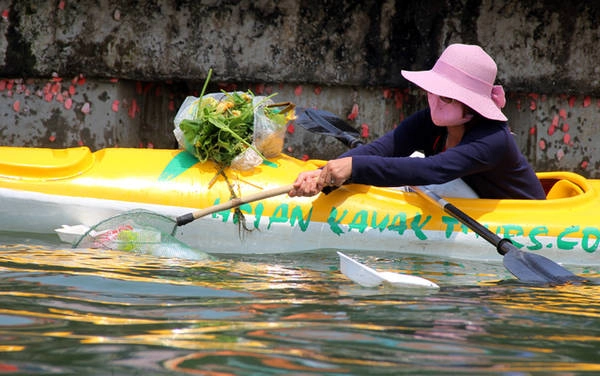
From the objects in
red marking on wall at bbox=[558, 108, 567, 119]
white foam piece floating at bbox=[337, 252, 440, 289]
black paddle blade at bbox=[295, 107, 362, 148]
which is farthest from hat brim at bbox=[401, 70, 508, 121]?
red marking on wall at bbox=[558, 108, 567, 119]

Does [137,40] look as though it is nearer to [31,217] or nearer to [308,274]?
[31,217]

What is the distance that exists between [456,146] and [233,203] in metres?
1.02

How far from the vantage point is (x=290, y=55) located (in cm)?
646

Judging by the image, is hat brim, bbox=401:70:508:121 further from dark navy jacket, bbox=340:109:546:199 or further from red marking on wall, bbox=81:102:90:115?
red marking on wall, bbox=81:102:90:115

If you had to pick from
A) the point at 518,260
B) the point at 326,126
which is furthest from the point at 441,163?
the point at 326,126

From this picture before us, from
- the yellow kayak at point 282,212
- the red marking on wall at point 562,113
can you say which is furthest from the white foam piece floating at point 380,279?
the red marking on wall at point 562,113

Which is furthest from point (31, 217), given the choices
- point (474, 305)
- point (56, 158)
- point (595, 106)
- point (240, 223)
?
point (595, 106)

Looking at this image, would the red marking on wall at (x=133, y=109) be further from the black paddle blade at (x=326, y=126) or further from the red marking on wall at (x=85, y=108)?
the black paddle blade at (x=326, y=126)

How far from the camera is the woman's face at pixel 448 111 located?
4359 millimetres

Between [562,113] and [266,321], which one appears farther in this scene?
[562,113]

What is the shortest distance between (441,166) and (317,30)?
2402 millimetres

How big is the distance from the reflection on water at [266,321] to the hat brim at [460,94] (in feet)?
2.32

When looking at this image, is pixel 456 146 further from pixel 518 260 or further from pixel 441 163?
pixel 518 260

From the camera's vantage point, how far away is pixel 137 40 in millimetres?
6469
